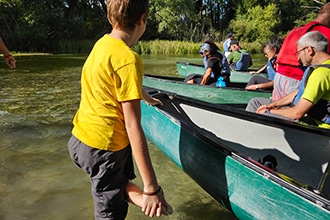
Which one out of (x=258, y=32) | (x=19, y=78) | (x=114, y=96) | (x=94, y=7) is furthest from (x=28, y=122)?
(x=258, y=32)

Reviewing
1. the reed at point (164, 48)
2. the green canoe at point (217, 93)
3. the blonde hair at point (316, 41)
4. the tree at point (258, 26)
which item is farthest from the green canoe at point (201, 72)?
the tree at point (258, 26)

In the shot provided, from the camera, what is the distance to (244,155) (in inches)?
88.5

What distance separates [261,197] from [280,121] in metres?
1.14

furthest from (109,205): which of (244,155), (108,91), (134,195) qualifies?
(244,155)

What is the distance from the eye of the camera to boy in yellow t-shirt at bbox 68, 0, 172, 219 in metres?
1.34

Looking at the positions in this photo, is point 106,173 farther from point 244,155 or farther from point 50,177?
point 50,177

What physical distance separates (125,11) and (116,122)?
494 millimetres

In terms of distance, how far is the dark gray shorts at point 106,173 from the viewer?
1.49 m

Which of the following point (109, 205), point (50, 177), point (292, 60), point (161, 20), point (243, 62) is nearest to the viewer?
point (109, 205)

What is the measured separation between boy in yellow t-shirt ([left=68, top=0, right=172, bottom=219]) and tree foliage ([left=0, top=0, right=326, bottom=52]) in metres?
20.6

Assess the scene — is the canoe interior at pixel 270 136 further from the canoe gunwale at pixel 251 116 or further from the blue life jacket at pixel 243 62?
the blue life jacket at pixel 243 62

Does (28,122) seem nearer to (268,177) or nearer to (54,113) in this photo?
(54,113)

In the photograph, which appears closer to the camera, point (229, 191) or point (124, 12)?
point (124, 12)

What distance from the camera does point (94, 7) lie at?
28750 mm
